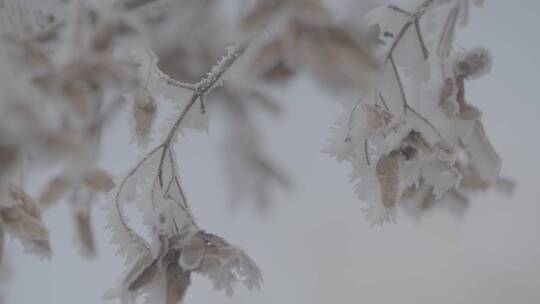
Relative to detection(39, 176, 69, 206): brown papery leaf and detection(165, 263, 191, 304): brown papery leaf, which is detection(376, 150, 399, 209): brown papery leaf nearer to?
detection(165, 263, 191, 304): brown papery leaf

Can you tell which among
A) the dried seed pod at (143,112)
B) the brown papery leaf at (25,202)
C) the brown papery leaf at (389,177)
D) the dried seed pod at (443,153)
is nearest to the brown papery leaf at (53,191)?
the brown papery leaf at (25,202)

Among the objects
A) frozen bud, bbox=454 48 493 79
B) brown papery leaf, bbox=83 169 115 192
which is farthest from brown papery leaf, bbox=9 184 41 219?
frozen bud, bbox=454 48 493 79

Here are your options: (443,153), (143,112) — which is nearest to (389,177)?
(443,153)

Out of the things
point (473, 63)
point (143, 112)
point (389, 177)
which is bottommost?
point (143, 112)

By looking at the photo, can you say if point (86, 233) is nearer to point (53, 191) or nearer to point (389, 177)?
point (53, 191)

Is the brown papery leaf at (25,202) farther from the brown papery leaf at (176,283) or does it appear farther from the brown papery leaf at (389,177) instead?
the brown papery leaf at (389,177)

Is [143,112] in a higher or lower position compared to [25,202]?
higher
